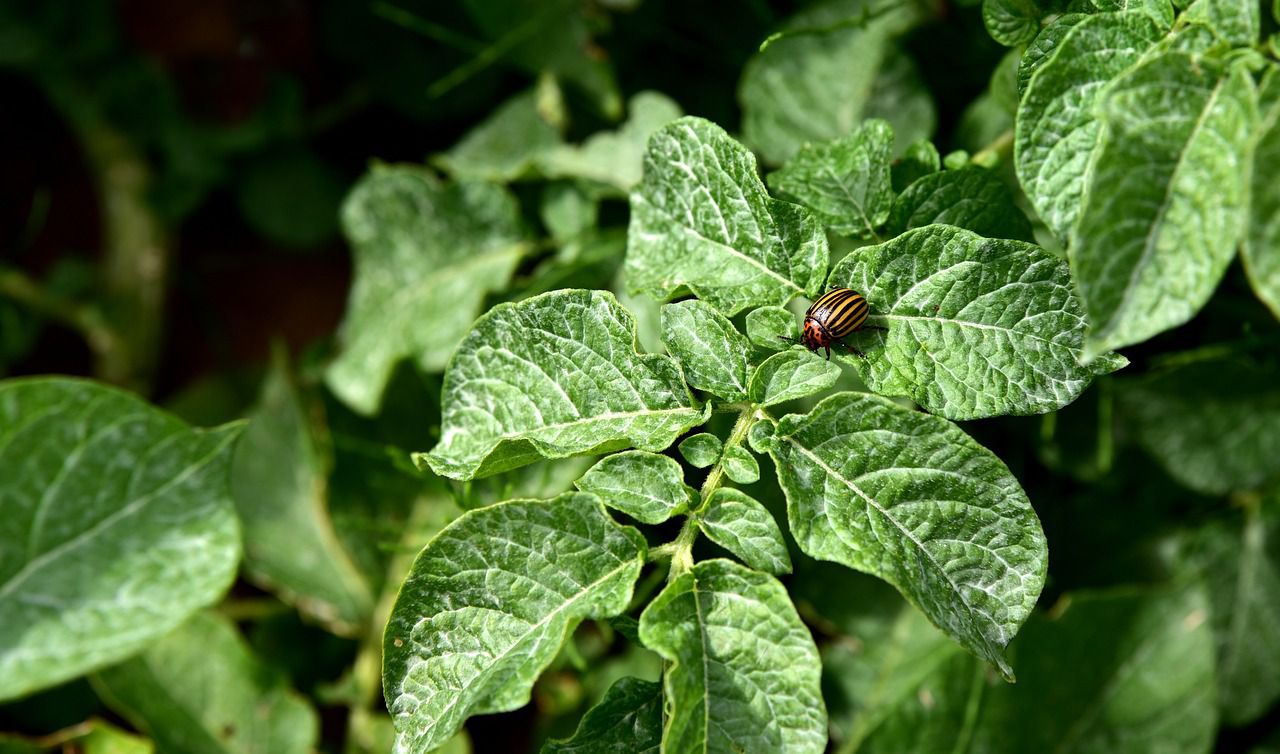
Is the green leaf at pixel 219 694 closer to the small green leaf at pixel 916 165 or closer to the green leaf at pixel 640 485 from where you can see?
the green leaf at pixel 640 485

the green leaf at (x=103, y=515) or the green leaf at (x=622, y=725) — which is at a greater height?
the green leaf at (x=622, y=725)

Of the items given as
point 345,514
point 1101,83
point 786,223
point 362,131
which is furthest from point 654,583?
point 362,131

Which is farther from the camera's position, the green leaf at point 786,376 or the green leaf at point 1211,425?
the green leaf at point 1211,425

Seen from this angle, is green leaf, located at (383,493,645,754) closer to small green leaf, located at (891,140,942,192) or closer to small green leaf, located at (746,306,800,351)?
small green leaf, located at (746,306,800,351)

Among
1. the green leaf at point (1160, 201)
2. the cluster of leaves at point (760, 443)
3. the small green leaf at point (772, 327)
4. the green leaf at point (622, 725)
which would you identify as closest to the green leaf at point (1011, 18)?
the cluster of leaves at point (760, 443)

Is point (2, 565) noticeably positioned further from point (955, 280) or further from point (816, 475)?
point (955, 280)

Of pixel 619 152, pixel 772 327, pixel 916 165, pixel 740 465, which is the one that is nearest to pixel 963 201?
pixel 916 165

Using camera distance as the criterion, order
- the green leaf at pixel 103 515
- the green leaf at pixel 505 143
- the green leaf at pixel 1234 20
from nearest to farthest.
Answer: the green leaf at pixel 1234 20 < the green leaf at pixel 103 515 < the green leaf at pixel 505 143

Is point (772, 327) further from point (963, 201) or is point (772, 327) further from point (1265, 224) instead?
point (1265, 224)
